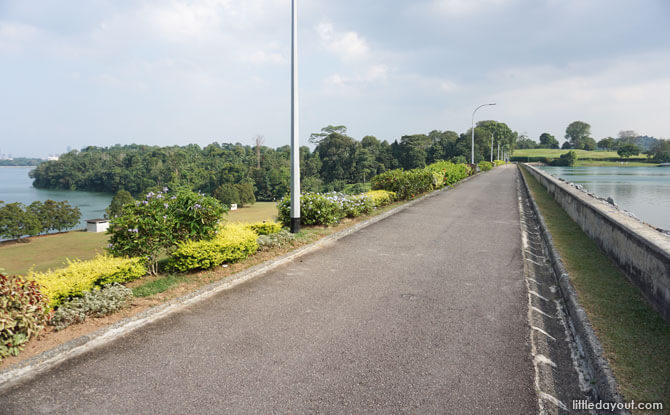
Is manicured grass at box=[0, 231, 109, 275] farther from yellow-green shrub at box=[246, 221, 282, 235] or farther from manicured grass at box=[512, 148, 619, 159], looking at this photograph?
manicured grass at box=[512, 148, 619, 159]

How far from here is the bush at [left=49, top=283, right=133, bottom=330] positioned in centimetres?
446

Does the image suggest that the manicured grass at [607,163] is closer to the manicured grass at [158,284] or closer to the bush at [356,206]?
the bush at [356,206]

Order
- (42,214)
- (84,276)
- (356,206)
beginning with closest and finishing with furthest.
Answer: (84,276) → (356,206) → (42,214)

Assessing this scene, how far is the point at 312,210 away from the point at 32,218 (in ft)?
128

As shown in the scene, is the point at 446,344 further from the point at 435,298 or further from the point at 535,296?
the point at 535,296

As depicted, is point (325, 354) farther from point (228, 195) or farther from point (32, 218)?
point (228, 195)

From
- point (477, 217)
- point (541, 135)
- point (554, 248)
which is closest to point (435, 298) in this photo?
point (554, 248)

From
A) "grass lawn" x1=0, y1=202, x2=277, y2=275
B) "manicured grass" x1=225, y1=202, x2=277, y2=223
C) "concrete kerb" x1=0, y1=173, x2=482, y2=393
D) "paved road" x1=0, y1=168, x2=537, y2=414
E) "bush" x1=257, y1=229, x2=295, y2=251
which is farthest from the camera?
"manicured grass" x1=225, y1=202, x2=277, y2=223

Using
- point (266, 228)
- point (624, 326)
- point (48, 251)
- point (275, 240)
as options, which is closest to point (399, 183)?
point (266, 228)

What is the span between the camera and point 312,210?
10477mm

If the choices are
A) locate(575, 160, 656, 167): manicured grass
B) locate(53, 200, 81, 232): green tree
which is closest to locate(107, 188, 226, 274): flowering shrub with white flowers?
locate(53, 200, 81, 232): green tree

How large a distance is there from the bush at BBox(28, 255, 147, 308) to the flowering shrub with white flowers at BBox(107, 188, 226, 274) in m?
0.31

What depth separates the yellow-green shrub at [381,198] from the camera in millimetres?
14370

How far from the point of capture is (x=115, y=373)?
141 inches
